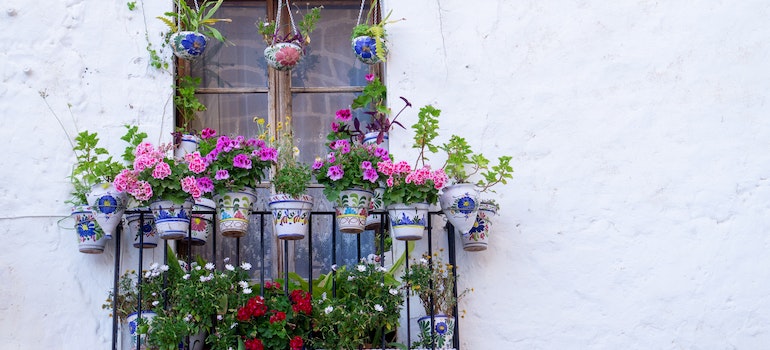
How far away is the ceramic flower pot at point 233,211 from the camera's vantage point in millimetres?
5379

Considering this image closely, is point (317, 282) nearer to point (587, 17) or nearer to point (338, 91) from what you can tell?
point (338, 91)

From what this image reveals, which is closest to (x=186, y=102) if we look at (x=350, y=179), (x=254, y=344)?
(x=350, y=179)

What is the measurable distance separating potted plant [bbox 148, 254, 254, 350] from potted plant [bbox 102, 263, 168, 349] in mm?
51

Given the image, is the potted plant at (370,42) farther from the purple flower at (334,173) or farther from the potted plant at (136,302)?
the potted plant at (136,302)

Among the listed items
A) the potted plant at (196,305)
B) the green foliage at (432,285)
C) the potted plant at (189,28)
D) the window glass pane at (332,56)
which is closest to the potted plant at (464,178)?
the green foliage at (432,285)

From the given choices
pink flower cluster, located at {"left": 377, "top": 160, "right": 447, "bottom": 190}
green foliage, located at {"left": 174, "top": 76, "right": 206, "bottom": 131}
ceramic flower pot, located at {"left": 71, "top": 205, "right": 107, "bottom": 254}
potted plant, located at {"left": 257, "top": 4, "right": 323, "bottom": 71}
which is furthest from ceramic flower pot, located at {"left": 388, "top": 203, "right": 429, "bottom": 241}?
ceramic flower pot, located at {"left": 71, "top": 205, "right": 107, "bottom": 254}

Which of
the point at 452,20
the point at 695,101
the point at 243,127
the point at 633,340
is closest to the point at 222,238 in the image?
the point at 243,127

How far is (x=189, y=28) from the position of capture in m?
5.94

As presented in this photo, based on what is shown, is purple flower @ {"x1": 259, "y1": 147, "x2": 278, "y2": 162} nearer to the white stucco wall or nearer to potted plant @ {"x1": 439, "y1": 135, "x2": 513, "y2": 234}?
the white stucco wall

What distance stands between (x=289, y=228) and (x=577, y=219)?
1.44 metres

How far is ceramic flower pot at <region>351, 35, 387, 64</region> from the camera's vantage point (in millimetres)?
5879

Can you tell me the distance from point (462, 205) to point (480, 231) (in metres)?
0.22

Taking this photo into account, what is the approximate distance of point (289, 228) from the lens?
5.38m

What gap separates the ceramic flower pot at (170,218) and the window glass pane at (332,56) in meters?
1.22
